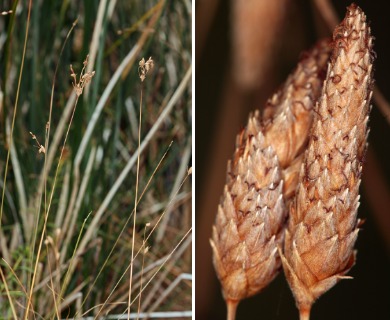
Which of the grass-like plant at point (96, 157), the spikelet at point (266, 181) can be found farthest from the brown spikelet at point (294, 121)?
the grass-like plant at point (96, 157)

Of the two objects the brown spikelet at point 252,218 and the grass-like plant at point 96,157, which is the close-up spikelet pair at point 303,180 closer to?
the brown spikelet at point 252,218

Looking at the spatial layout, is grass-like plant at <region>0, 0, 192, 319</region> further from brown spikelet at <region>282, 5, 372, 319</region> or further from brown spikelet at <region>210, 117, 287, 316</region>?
brown spikelet at <region>282, 5, 372, 319</region>

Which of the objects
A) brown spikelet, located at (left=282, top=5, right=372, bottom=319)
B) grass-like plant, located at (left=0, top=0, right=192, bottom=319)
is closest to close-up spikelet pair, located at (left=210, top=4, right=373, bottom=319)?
brown spikelet, located at (left=282, top=5, right=372, bottom=319)

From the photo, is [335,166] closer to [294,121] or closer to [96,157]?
[294,121]

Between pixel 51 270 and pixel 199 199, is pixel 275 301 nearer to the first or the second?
pixel 199 199

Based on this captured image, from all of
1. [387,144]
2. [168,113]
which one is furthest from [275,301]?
[168,113]

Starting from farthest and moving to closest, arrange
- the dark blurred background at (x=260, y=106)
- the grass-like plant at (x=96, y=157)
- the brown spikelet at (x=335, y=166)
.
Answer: the grass-like plant at (x=96, y=157) < the dark blurred background at (x=260, y=106) < the brown spikelet at (x=335, y=166)

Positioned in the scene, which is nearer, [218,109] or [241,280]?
[241,280]
